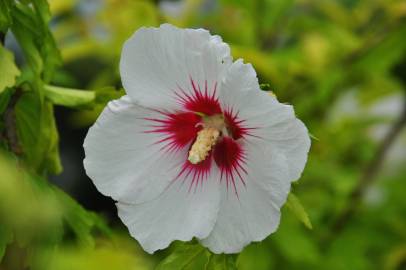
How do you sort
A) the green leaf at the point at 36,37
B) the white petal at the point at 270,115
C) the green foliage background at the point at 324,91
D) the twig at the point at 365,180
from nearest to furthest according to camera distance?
1. the white petal at the point at 270,115
2. the green leaf at the point at 36,37
3. the green foliage background at the point at 324,91
4. the twig at the point at 365,180

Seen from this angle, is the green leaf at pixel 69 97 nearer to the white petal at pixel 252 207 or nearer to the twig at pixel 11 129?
the twig at pixel 11 129

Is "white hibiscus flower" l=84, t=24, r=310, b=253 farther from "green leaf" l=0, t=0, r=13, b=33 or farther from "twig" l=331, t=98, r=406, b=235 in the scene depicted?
"twig" l=331, t=98, r=406, b=235

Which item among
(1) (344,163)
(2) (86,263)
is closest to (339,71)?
(1) (344,163)

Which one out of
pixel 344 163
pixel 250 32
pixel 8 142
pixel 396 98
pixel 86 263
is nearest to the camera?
pixel 86 263

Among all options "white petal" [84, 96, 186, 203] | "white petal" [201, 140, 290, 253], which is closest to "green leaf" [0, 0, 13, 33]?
"white petal" [84, 96, 186, 203]

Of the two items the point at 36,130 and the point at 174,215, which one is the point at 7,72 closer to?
the point at 36,130

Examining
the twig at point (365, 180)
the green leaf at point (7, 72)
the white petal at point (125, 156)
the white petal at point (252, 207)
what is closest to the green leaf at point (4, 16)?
the green leaf at point (7, 72)

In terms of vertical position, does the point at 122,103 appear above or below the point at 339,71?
above

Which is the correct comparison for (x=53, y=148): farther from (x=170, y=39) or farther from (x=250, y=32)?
(x=250, y=32)
